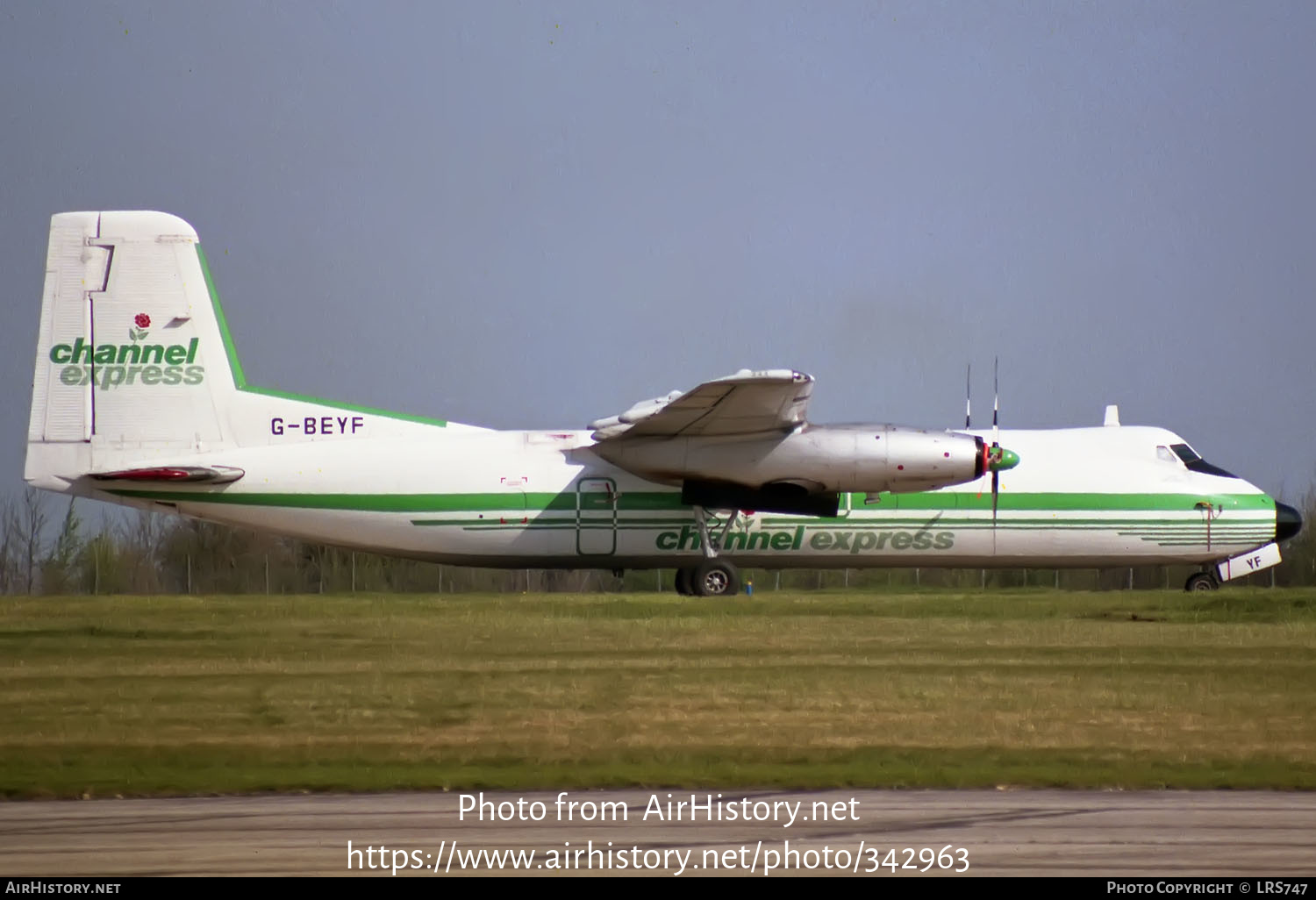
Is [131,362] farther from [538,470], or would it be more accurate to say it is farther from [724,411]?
[724,411]

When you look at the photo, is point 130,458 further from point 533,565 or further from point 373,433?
point 533,565

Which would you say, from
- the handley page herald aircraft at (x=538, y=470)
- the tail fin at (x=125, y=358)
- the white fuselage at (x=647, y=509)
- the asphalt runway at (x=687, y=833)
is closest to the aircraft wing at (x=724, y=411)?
the handley page herald aircraft at (x=538, y=470)

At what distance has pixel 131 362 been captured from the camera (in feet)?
81.6

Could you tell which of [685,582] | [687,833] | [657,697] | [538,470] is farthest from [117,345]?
[687,833]

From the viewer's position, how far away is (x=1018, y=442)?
88.4 ft

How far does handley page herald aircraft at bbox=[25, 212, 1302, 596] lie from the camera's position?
2466 cm

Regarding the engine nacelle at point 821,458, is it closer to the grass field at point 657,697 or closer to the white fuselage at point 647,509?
the white fuselage at point 647,509

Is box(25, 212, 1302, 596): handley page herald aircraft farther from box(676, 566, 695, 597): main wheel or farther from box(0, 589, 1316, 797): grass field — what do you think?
box(0, 589, 1316, 797): grass field

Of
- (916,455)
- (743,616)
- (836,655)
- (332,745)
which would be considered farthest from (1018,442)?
(332,745)

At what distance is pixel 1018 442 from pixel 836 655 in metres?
10.2

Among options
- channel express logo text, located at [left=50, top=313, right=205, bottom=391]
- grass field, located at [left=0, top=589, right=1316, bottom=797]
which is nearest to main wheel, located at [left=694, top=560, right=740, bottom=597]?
grass field, located at [left=0, top=589, right=1316, bottom=797]

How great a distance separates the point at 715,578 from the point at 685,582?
106cm

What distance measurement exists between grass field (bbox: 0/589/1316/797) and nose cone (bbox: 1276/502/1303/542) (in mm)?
3740
